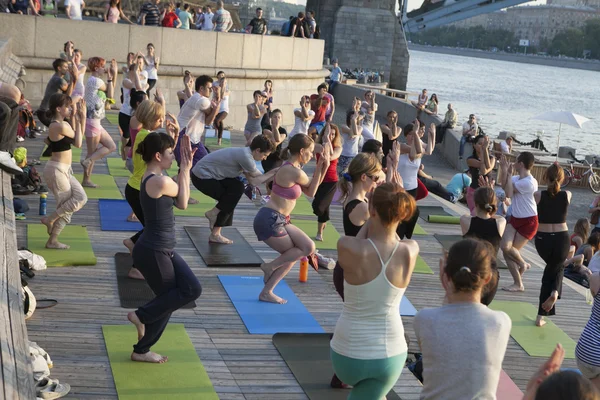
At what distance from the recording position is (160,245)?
6684mm

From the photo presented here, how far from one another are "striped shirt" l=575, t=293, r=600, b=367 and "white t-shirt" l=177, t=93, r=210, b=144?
298 inches

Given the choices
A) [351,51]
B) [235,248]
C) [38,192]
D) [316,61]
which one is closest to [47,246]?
[235,248]

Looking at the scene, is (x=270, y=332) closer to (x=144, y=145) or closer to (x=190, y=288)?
(x=190, y=288)

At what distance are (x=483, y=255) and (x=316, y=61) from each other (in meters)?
24.6

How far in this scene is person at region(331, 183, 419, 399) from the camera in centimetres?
495

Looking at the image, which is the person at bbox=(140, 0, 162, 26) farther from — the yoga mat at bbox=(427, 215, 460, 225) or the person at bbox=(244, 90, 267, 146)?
the yoga mat at bbox=(427, 215, 460, 225)

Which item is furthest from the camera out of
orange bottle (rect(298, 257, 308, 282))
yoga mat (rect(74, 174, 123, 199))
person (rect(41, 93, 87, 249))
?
yoga mat (rect(74, 174, 123, 199))

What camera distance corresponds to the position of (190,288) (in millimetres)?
6727

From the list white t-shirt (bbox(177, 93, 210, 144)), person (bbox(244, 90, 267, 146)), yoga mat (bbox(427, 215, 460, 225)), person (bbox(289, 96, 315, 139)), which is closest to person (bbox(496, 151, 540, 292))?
yoga mat (bbox(427, 215, 460, 225))

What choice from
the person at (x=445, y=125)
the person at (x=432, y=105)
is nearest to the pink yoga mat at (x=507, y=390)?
the person at (x=445, y=125)

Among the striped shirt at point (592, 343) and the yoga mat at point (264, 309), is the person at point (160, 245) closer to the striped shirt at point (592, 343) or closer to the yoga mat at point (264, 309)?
the yoga mat at point (264, 309)

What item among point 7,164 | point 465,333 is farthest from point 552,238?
point 7,164

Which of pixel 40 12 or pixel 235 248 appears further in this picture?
pixel 40 12

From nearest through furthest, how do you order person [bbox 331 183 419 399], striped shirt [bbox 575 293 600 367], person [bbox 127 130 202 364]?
person [bbox 331 183 419 399], striped shirt [bbox 575 293 600 367], person [bbox 127 130 202 364]
